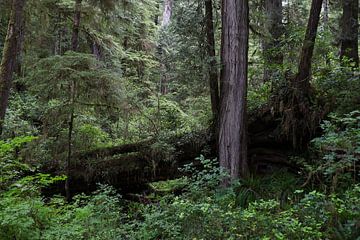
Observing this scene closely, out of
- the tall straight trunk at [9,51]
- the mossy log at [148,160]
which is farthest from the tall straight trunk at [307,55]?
the tall straight trunk at [9,51]

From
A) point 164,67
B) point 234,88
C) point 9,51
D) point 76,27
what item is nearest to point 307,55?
point 234,88

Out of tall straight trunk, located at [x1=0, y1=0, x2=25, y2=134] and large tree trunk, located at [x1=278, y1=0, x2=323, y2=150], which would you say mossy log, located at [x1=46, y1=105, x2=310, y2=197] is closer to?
large tree trunk, located at [x1=278, y1=0, x2=323, y2=150]

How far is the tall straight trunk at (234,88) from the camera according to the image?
7.41 m

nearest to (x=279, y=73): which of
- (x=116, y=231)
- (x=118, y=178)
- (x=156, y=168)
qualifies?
(x=156, y=168)

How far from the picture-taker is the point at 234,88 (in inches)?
296

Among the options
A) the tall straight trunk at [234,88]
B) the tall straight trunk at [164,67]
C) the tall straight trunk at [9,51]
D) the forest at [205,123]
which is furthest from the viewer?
the tall straight trunk at [164,67]

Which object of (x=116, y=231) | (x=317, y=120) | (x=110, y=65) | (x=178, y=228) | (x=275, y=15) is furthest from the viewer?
(x=110, y=65)

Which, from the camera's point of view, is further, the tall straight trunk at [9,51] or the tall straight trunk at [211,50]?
the tall straight trunk at [211,50]

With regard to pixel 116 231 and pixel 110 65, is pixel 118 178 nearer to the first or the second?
pixel 116 231

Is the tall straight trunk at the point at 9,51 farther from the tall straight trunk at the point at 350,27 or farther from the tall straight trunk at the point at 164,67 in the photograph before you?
the tall straight trunk at the point at 350,27

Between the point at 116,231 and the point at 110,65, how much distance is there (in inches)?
367

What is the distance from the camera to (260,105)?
8414 millimetres

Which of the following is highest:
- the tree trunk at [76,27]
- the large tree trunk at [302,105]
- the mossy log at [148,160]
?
the tree trunk at [76,27]

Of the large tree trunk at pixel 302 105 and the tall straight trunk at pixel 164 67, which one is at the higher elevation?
the tall straight trunk at pixel 164 67
